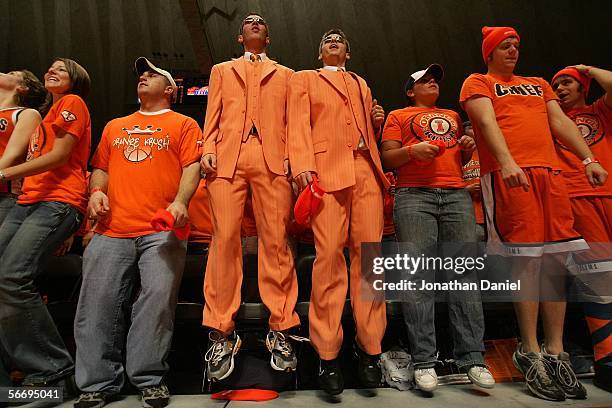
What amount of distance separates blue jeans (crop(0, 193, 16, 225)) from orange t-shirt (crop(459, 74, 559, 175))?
281cm

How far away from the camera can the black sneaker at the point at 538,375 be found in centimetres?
189

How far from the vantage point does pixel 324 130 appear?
2.24 m

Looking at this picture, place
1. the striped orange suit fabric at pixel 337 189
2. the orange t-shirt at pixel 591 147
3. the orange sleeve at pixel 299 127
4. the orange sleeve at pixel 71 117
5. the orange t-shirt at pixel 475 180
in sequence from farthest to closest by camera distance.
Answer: the orange t-shirt at pixel 475 180
the orange t-shirt at pixel 591 147
the orange sleeve at pixel 71 117
the orange sleeve at pixel 299 127
the striped orange suit fabric at pixel 337 189

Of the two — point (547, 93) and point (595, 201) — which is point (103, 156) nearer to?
point (547, 93)

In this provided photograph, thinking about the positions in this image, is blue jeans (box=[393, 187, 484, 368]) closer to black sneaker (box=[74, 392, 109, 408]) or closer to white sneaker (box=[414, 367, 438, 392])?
white sneaker (box=[414, 367, 438, 392])

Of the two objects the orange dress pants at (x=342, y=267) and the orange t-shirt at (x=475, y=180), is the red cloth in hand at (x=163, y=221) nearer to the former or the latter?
the orange dress pants at (x=342, y=267)

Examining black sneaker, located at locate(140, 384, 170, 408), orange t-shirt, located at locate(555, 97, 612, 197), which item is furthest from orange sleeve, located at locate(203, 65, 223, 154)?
orange t-shirt, located at locate(555, 97, 612, 197)

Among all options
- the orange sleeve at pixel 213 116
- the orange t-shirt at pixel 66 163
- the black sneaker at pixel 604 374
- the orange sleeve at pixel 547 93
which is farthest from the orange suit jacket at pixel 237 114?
the black sneaker at pixel 604 374

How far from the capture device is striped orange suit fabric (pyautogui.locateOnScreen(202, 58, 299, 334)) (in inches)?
79.1

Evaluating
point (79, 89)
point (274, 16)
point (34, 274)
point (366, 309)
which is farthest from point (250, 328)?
point (274, 16)

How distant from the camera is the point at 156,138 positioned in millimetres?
2271

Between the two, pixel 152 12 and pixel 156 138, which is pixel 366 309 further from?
pixel 152 12

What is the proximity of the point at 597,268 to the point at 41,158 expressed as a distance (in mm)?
3158

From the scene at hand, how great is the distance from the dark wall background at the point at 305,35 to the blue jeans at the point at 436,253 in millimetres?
3653
